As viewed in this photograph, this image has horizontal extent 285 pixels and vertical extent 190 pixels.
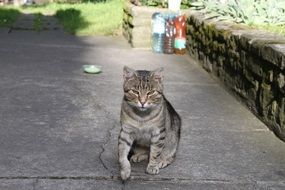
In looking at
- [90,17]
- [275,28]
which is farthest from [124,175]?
[90,17]

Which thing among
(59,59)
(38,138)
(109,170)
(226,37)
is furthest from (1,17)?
(109,170)

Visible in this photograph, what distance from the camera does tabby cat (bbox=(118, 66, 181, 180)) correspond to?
3.85 metres

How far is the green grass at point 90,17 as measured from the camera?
43.3 feet

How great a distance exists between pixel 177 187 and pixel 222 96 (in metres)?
3.15

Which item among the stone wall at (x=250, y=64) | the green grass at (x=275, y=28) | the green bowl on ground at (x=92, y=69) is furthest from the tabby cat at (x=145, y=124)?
the green bowl on ground at (x=92, y=69)

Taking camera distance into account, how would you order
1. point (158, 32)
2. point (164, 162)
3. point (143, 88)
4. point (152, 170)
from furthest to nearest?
point (158, 32), point (164, 162), point (152, 170), point (143, 88)

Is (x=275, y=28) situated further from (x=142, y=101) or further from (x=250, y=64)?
(x=142, y=101)

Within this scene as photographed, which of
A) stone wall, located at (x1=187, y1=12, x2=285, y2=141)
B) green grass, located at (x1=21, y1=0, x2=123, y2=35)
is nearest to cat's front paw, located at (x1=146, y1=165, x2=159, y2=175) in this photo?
stone wall, located at (x1=187, y1=12, x2=285, y2=141)

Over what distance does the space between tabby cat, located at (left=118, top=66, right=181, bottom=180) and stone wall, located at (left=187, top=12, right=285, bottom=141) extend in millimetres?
1417

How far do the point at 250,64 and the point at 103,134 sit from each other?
2.04 m

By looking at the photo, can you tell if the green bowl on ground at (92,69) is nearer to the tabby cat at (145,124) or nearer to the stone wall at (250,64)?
the stone wall at (250,64)

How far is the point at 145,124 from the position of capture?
402 cm

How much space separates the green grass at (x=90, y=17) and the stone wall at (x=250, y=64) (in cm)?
478

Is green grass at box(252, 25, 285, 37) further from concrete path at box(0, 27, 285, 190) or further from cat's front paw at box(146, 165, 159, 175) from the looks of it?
cat's front paw at box(146, 165, 159, 175)
